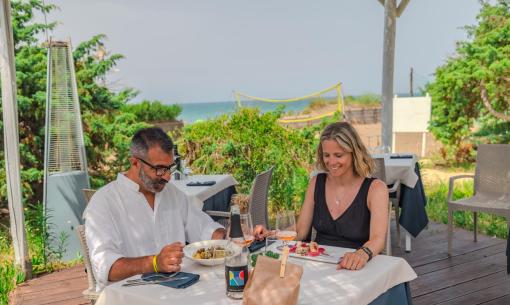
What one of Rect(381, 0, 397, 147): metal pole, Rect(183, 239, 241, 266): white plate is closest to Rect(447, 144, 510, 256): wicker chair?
Rect(381, 0, 397, 147): metal pole

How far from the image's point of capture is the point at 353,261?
6.04 ft

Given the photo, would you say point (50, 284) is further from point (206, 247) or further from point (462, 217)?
point (462, 217)

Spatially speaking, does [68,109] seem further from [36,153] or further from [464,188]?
[464,188]

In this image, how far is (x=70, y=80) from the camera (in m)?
4.77

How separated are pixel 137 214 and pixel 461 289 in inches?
102

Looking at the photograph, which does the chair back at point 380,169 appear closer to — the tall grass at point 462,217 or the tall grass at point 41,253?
the tall grass at point 462,217

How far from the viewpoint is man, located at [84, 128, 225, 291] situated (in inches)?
76.9

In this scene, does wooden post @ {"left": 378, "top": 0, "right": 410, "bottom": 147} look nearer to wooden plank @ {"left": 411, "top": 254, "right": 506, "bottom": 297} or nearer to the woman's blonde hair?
wooden plank @ {"left": 411, "top": 254, "right": 506, "bottom": 297}

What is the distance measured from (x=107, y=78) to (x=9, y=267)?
9.44ft

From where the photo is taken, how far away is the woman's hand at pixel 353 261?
1.83 m

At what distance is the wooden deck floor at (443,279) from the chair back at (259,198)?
1.27 metres

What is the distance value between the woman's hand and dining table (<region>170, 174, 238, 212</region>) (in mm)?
2063

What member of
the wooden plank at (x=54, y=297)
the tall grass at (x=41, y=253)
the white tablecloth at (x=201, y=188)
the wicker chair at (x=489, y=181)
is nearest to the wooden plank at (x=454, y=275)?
the wicker chair at (x=489, y=181)

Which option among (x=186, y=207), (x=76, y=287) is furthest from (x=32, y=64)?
(x=186, y=207)
